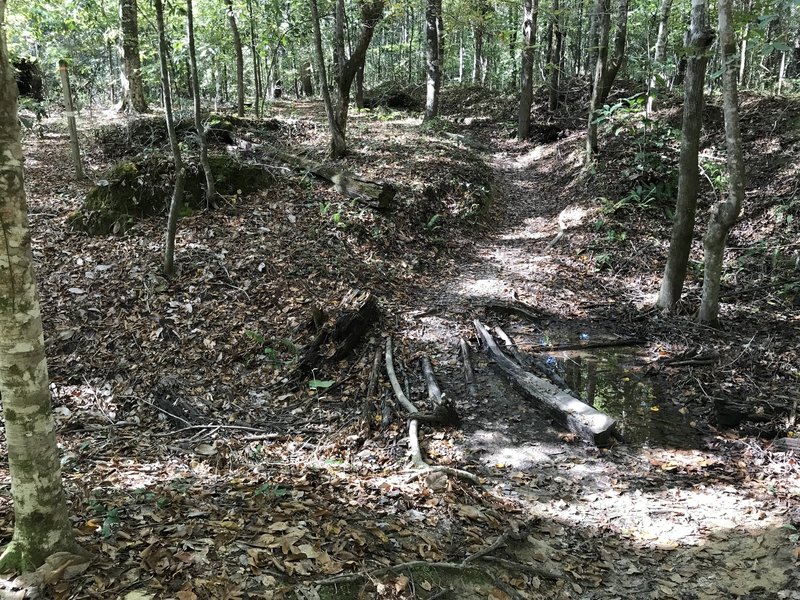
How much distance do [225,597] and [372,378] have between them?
370 centimetres

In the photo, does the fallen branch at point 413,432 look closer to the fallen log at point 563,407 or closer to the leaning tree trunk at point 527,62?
the fallen log at point 563,407

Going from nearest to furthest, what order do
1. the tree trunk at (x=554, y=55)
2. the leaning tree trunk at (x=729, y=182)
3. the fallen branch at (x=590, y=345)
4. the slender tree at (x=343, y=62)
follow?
1. the leaning tree trunk at (x=729, y=182)
2. the fallen branch at (x=590, y=345)
3. the slender tree at (x=343, y=62)
4. the tree trunk at (x=554, y=55)

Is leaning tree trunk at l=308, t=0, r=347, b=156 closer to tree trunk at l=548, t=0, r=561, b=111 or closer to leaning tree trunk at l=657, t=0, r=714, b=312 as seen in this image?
leaning tree trunk at l=657, t=0, r=714, b=312

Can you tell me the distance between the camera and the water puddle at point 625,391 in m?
5.72

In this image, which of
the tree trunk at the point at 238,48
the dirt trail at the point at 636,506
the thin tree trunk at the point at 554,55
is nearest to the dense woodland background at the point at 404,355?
the dirt trail at the point at 636,506

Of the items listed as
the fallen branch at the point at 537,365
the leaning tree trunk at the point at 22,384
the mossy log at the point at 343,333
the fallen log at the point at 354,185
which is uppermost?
the fallen log at the point at 354,185

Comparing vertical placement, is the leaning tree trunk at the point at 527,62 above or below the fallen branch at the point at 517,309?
above

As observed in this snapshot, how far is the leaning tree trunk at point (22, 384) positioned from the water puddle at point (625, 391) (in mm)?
5131

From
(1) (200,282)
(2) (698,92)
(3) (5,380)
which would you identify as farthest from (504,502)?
(2) (698,92)

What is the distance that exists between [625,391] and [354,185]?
6.79 m

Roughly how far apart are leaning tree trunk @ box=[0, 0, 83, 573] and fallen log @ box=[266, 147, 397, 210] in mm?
8320

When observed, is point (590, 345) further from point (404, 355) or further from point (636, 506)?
point (636, 506)

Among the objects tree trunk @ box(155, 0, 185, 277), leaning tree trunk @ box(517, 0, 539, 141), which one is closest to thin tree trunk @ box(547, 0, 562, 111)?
leaning tree trunk @ box(517, 0, 539, 141)

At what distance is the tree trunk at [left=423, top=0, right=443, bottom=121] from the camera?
17.1 m
